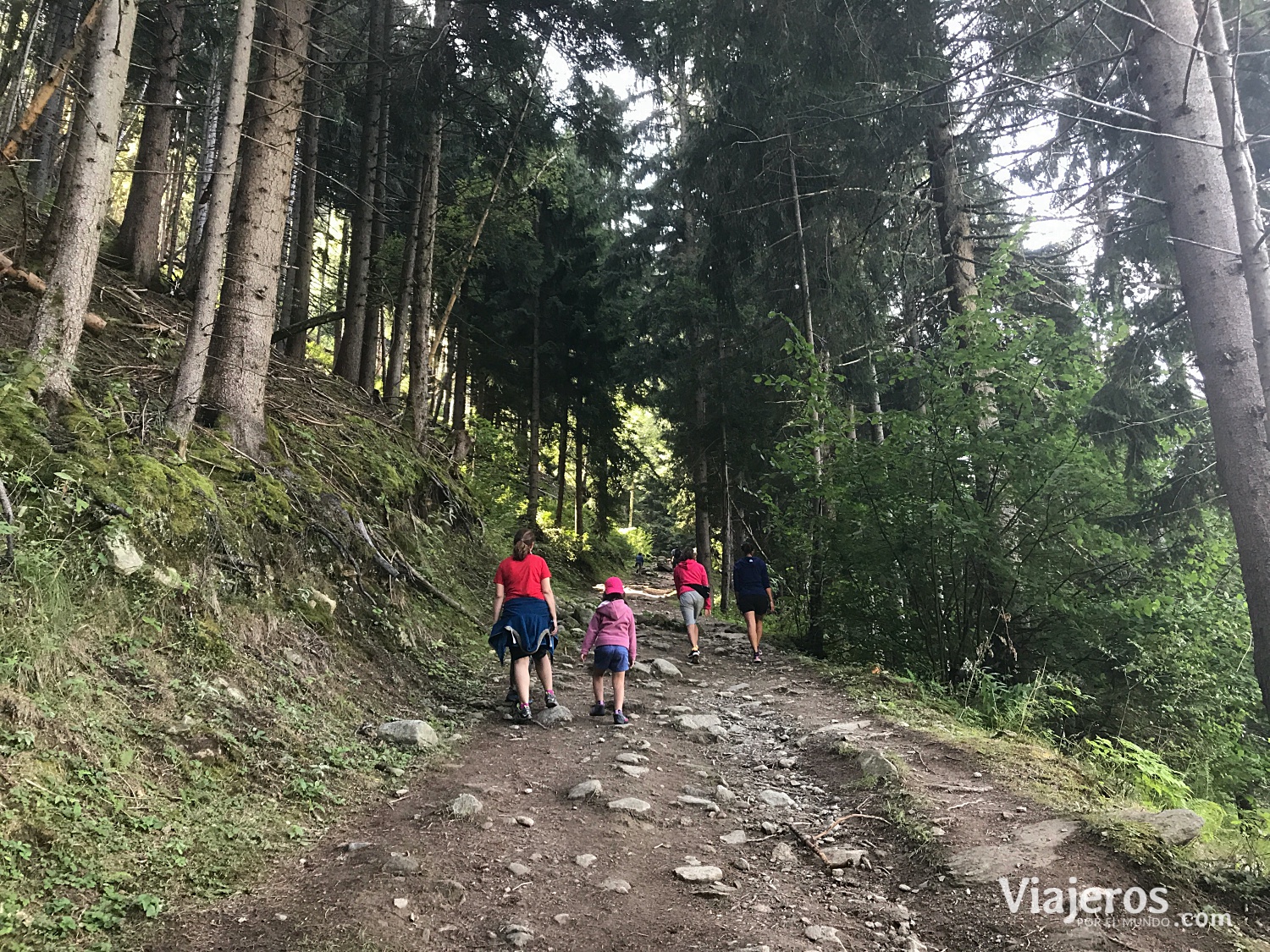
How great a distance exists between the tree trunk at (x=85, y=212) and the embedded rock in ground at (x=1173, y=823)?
7275mm

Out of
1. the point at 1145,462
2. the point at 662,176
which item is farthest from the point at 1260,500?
the point at 662,176

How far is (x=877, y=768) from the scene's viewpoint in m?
4.84

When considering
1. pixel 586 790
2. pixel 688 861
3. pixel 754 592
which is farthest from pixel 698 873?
pixel 754 592

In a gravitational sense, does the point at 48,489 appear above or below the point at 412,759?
above

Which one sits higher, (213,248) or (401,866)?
(213,248)

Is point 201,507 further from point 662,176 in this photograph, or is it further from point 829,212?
point 662,176

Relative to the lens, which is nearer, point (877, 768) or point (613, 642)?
point (877, 768)

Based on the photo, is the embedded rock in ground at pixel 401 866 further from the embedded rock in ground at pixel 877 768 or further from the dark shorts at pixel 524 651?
the embedded rock in ground at pixel 877 768

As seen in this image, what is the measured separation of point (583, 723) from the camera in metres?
6.38

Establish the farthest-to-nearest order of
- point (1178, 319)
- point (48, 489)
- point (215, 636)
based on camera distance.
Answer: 1. point (1178, 319)
2. point (215, 636)
3. point (48, 489)

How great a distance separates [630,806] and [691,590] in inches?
247

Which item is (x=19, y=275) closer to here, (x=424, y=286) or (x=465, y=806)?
(x=424, y=286)

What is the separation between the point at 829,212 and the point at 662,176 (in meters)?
9.90

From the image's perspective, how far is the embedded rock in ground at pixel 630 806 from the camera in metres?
4.37
